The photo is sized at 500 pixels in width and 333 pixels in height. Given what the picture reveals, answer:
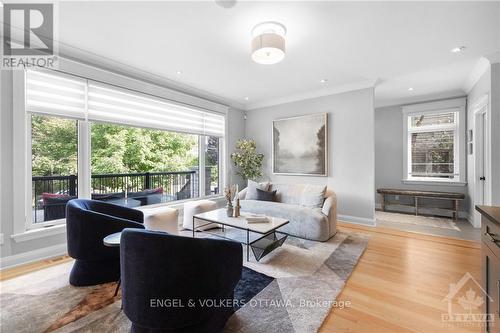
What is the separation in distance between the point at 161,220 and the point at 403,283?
2.90 m

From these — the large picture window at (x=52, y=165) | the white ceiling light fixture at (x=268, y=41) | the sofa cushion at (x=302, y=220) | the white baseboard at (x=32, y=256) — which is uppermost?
the white ceiling light fixture at (x=268, y=41)

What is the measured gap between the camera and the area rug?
13.6ft

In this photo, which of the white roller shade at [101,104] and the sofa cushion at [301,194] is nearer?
the white roller shade at [101,104]

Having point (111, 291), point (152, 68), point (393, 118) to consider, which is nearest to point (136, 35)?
point (152, 68)

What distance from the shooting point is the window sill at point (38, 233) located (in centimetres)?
253

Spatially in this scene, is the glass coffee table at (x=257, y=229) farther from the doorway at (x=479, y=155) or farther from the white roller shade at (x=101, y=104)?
the doorway at (x=479, y=155)

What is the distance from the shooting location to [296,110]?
4938mm

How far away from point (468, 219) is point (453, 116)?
221cm

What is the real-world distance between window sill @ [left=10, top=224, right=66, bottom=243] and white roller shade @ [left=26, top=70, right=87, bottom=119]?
1442 millimetres

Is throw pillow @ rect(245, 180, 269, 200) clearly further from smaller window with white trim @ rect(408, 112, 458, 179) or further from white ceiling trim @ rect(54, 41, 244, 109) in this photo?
smaller window with white trim @ rect(408, 112, 458, 179)

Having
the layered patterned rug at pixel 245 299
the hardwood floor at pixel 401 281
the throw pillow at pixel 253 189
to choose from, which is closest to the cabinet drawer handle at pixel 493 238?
the hardwood floor at pixel 401 281

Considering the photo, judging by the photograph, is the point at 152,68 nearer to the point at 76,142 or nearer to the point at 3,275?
the point at 76,142

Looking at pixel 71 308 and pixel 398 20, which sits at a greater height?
pixel 398 20
